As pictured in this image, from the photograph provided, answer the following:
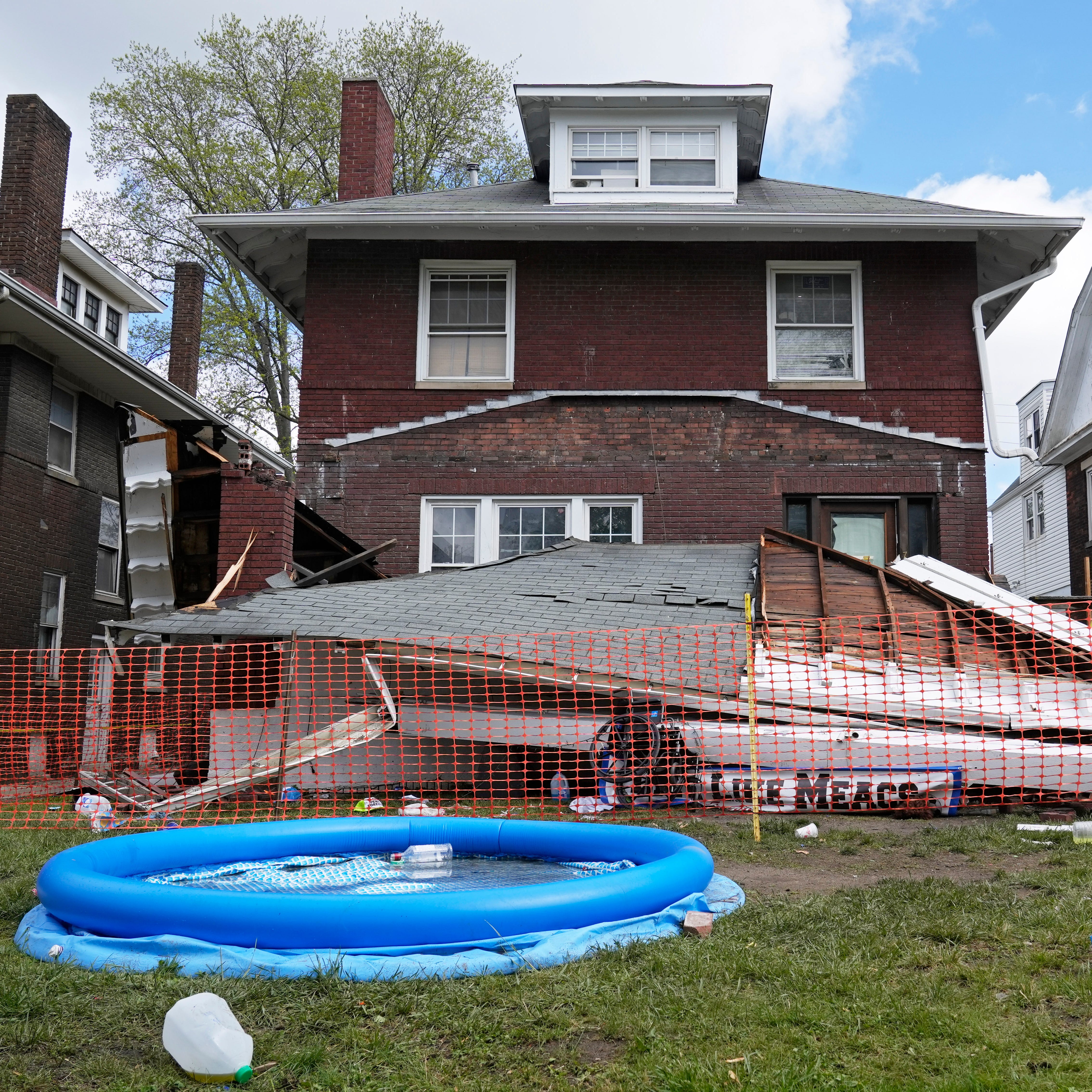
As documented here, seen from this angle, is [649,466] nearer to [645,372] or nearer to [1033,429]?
[645,372]

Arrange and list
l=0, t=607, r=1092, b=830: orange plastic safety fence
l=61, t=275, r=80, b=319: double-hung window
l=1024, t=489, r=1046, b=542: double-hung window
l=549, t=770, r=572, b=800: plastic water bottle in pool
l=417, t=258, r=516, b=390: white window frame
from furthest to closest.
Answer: l=1024, t=489, r=1046, b=542: double-hung window < l=61, t=275, r=80, b=319: double-hung window < l=417, t=258, r=516, b=390: white window frame < l=549, t=770, r=572, b=800: plastic water bottle in pool < l=0, t=607, r=1092, b=830: orange plastic safety fence

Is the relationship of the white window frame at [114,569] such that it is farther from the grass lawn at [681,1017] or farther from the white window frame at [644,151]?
the grass lawn at [681,1017]

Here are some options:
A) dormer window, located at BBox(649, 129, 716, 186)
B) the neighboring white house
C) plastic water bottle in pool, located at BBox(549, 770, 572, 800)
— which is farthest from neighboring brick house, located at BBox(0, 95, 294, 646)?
the neighboring white house

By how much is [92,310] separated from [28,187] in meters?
6.39

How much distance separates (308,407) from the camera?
46.4 ft

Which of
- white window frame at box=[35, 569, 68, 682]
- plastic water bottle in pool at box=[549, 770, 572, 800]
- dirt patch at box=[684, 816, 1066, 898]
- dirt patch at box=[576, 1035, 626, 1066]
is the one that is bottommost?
dirt patch at box=[576, 1035, 626, 1066]

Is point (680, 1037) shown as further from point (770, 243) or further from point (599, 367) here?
point (770, 243)

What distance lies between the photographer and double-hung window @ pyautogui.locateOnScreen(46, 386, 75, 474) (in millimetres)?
17031

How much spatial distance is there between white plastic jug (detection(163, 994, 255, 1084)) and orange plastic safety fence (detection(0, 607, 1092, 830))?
5.12m

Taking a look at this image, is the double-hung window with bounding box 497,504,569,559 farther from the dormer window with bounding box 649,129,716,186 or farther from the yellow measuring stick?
the yellow measuring stick

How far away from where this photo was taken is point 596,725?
941cm

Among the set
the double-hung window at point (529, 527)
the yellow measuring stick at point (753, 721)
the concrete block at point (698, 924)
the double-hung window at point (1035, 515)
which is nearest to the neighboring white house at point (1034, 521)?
the double-hung window at point (1035, 515)

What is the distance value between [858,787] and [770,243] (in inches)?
324

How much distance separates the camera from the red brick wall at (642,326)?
14.0 metres
